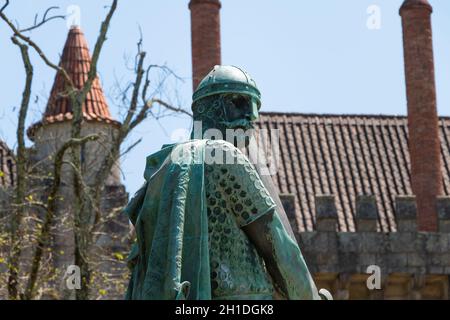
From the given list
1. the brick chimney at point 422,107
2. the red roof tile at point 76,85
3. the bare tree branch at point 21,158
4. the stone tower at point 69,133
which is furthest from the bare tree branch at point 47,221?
the brick chimney at point 422,107

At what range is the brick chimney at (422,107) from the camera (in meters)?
28.6

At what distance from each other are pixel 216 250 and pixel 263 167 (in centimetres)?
61

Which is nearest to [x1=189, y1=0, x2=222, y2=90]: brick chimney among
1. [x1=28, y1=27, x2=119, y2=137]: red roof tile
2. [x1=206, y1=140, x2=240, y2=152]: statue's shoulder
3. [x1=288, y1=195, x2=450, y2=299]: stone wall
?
[x1=28, y1=27, x2=119, y2=137]: red roof tile

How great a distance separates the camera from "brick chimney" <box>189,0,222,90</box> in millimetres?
28516

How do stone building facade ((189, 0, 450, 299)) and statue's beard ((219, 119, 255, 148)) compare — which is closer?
statue's beard ((219, 119, 255, 148))

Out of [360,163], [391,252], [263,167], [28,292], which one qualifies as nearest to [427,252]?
[391,252]

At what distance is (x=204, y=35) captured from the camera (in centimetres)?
2891

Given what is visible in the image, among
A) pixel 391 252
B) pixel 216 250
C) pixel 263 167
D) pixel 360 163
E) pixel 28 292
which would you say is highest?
pixel 360 163

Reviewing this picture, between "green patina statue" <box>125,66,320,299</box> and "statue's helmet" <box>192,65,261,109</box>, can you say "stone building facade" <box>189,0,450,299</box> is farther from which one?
"green patina statue" <box>125,66,320,299</box>

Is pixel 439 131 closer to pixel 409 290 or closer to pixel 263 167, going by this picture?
pixel 409 290

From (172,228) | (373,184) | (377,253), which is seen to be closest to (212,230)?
(172,228)

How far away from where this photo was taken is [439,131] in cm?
3197

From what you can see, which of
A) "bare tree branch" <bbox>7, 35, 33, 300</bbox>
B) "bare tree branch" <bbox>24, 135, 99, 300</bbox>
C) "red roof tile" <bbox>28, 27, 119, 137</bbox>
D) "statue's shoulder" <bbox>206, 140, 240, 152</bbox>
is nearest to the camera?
"statue's shoulder" <bbox>206, 140, 240, 152</bbox>

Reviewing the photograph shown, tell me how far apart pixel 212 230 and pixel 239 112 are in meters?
0.55
